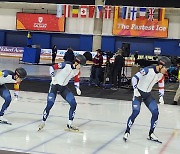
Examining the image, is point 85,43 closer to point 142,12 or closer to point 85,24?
point 85,24

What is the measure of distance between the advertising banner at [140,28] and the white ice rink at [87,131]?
24920 millimetres

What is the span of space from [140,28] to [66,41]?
7539mm

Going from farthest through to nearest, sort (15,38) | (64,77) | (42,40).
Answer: (15,38), (42,40), (64,77)

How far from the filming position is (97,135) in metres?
7.57

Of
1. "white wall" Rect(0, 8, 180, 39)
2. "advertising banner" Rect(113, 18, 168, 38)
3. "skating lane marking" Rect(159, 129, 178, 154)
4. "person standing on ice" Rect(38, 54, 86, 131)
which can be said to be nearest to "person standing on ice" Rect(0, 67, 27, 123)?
"person standing on ice" Rect(38, 54, 86, 131)

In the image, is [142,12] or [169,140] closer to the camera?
[169,140]

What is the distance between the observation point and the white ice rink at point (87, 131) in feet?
21.1

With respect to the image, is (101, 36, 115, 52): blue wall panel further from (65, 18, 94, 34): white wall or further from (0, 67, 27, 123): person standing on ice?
(0, 67, 27, 123): person standing on ice

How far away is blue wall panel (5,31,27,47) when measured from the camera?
132 feet

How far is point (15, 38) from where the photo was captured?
40250 millimetres

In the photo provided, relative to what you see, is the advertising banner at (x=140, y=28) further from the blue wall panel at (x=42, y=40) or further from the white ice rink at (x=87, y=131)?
the white ice rink at (x=87, y=131)

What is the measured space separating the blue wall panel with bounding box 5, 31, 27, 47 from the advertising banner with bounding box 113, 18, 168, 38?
9728mm

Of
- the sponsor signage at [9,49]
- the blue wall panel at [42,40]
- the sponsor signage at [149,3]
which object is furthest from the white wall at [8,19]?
the sponsor signage at [149,3]

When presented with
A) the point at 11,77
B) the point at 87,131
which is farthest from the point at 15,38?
the point at 87,131
